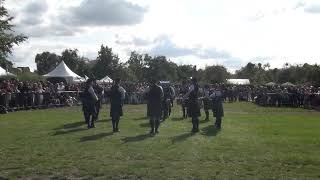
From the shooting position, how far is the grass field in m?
12.2

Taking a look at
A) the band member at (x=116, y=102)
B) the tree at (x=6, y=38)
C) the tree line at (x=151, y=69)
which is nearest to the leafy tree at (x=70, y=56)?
the tree line at (x=151, y=69)

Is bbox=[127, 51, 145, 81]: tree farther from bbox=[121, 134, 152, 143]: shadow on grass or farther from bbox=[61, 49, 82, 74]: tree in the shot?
bbox=[121, 134, 152, 143]: shadow on grass

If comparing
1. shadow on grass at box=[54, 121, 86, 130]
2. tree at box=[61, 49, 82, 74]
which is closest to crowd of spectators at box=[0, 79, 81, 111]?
shadow on grass at box=[54, 121, 86, 130]

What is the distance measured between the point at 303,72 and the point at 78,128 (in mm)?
103485

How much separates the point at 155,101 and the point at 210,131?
8.19 feet

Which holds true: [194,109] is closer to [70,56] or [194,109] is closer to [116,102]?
[116,102]

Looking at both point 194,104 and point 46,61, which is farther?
point 46,61

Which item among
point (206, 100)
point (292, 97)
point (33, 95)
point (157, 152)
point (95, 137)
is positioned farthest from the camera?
point (292, 97)

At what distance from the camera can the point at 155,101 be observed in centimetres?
2084

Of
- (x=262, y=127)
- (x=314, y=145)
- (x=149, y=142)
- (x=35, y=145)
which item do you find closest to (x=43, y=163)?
(x=35, y=145)

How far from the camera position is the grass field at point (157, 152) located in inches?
481

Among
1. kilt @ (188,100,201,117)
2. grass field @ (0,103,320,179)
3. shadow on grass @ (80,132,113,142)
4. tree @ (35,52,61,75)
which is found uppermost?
tree @ (35,52,61,75)

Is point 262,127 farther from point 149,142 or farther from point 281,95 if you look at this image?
point 281,95

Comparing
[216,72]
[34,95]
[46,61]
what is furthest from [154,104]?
[216,72]
